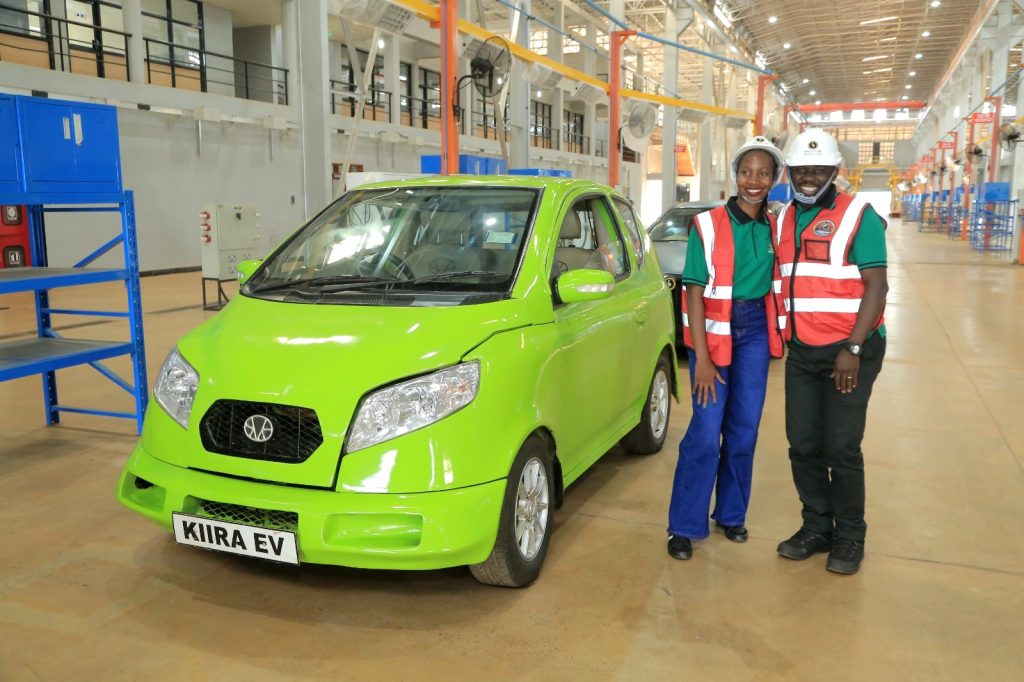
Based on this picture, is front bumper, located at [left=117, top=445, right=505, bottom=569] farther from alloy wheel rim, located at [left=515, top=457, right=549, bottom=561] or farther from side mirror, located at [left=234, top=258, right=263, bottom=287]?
side mirror, located at [left=234, top=258, right=263, bottom=287]

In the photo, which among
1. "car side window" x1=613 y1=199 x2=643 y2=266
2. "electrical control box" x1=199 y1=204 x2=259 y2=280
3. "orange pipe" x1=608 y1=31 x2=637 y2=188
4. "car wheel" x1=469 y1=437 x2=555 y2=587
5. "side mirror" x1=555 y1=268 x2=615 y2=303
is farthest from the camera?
"orange pipe" x1=608 y1=31 x2=637 y2=188

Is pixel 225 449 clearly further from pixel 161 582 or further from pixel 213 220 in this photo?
pixel 213 220

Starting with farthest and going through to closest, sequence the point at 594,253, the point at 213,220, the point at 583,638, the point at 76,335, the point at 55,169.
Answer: the point at 213,220, the point at 76,335, the point at 55,169, the point at 594,253, the point at 583,638

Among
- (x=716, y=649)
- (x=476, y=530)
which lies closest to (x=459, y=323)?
(x=476, y=530)

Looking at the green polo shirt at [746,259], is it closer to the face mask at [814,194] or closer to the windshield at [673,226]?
the face mask at [814,194]

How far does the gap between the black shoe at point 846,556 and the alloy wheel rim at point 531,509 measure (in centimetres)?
122

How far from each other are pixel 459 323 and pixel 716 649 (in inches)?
57.1

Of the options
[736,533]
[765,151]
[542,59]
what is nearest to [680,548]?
[736,533]

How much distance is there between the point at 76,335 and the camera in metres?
9.39

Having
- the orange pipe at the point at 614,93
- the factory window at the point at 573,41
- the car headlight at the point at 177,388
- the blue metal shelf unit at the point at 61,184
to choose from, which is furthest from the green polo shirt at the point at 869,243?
the factory window at the point at 573,41

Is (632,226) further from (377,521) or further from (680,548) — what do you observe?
(377,521)

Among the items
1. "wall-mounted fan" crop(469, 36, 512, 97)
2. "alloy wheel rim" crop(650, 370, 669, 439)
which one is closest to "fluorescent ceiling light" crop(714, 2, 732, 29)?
"wall-mounted fan" crop(469, 36, 512, 97)

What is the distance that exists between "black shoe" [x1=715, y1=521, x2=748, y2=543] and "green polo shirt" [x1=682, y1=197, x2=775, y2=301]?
3.66ft

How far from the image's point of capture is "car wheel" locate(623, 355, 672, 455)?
189 inches
